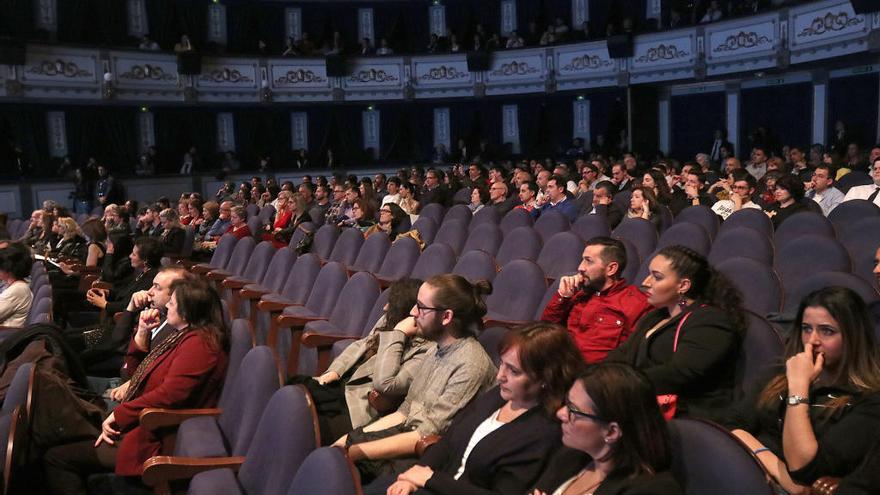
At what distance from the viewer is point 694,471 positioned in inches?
62.6

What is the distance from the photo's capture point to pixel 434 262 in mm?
4512

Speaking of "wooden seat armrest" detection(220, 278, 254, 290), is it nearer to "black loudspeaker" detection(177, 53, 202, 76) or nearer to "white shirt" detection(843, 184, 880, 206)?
"white shirt" detection(843, 184, 880, 206)

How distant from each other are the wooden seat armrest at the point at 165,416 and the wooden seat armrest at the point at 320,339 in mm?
870

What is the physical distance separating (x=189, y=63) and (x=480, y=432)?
1318cm

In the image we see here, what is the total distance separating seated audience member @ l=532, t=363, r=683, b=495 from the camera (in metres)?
1.55

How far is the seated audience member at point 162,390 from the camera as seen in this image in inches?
103

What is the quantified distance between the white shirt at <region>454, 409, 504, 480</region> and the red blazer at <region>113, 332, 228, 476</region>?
107 centimetres

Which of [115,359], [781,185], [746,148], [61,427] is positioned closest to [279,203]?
[115,359]

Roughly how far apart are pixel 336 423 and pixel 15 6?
489 inches

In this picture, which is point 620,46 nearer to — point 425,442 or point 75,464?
point 425,442

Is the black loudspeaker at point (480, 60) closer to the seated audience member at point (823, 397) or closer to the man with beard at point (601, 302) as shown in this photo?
the man with beard at point (601, 302)

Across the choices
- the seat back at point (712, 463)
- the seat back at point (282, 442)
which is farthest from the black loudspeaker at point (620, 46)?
the seat back at point (712, 463)

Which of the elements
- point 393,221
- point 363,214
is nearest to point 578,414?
point 393,221

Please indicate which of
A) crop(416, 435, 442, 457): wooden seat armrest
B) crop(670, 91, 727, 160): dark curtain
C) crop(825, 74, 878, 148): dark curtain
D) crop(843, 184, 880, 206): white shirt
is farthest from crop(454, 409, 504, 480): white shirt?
crop(670, 91, 727, 160): dark curtain
